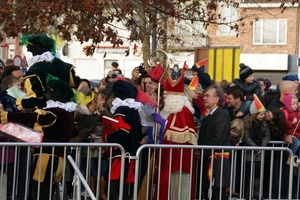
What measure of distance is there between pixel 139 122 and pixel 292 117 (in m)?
2.73

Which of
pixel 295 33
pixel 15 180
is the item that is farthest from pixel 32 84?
pixel 295 33

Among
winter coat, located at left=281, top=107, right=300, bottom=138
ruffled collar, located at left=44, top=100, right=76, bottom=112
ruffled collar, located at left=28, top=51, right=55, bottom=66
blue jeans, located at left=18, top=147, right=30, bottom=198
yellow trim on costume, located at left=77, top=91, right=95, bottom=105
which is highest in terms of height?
ruffled collar, located at left=28, top=51, right=55, bottom=66

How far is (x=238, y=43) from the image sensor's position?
49.6 metres

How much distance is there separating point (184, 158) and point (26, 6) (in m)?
5.47

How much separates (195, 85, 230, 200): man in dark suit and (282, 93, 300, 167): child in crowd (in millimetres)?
1670

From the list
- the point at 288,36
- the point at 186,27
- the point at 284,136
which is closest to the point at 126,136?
the point at 284,136

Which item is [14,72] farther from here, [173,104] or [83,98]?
[173,104]

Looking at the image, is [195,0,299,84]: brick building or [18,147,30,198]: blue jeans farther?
[195,0,299,84]: brick building

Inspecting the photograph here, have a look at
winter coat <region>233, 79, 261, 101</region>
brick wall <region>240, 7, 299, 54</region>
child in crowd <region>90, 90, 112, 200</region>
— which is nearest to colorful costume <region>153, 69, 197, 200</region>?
child in crowd <region>90, 90, 112, 200</region>

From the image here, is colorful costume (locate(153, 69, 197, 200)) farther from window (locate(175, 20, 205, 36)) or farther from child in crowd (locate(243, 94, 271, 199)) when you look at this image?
window (locate(175, 20, 205, 36))

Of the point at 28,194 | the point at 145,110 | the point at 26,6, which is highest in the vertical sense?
the point at 26,6

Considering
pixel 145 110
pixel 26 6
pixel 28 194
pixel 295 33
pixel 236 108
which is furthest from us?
pixel 295 33

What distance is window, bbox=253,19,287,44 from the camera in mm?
48219

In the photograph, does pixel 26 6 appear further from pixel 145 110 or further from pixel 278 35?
pixel 278 35
